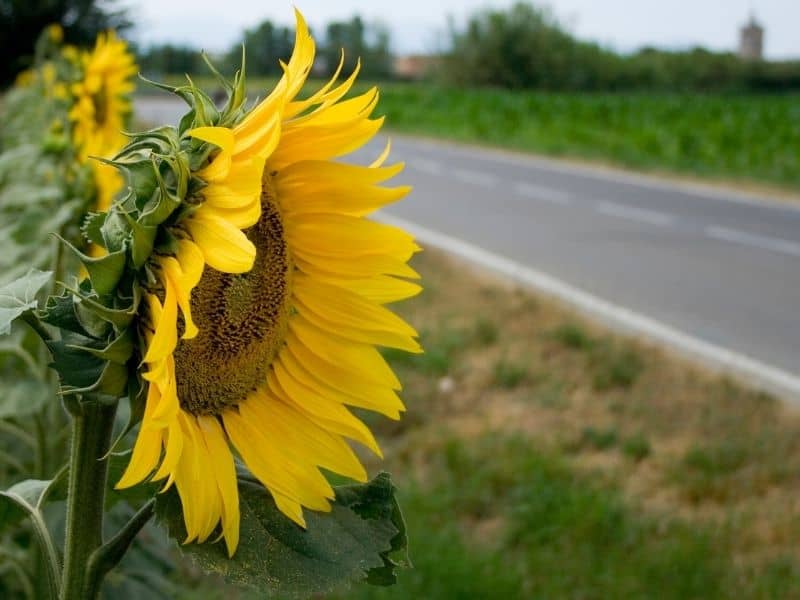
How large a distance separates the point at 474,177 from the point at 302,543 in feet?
41.9

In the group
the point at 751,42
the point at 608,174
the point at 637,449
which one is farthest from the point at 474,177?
the point at 751,42

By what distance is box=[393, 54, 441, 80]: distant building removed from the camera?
26625mm

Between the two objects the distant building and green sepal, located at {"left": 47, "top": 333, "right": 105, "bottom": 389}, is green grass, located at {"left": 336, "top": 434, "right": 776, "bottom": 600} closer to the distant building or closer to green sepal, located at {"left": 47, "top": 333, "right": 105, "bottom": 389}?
green sepal, located at {"left": 47, "top": 333, "right": 105, "bottom": 389}

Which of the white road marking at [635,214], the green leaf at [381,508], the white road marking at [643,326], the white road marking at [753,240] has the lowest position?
the white road marking at [635,214]

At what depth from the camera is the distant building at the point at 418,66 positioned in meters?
26.6

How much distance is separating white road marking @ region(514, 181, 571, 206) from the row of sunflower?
10055 millimetres

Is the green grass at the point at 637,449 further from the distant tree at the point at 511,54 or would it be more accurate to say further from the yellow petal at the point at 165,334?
the distant tree at the point at 511,54

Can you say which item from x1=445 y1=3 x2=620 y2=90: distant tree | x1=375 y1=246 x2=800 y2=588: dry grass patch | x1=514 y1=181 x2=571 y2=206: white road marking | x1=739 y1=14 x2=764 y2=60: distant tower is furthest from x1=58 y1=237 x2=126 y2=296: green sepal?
x1=739 y1=14 x2=764 y2=60: distant tower

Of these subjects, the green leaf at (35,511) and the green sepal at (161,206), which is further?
the green leaf at (35,511)

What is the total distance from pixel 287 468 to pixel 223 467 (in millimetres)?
55

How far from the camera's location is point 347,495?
0.95 m

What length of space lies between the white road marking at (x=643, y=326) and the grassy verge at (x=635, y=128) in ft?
19.3

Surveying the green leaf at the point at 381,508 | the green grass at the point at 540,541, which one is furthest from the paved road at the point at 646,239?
the green leaf at the point at 381,508

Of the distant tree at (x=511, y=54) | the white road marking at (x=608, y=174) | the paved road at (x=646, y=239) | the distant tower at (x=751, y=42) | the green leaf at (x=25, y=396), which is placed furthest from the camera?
the distant tower at (x=751, y=42)
